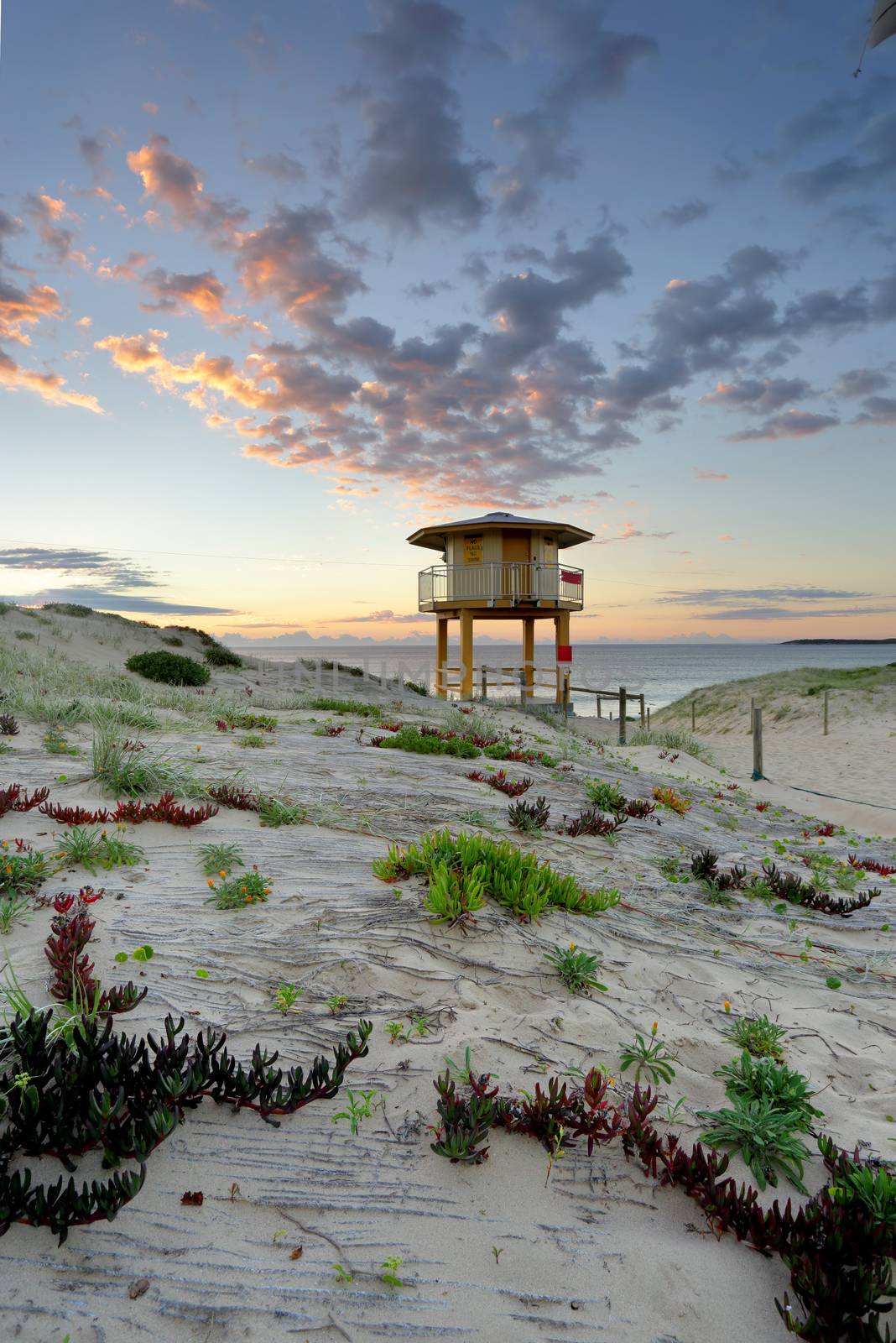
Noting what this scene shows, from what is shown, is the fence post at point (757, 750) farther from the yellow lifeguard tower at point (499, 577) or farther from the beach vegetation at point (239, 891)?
the beach vegetation at point (239, 891)

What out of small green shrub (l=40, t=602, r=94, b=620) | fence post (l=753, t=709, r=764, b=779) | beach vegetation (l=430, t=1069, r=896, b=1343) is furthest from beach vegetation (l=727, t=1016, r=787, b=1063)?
small green shrub (l=40, t=602, r=94, b=620)

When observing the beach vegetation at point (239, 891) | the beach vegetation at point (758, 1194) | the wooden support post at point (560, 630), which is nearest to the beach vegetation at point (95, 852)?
the beach vegetation at point (239, 891)

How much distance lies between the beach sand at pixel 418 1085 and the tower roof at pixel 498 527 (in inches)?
694

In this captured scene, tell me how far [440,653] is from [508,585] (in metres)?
5.93

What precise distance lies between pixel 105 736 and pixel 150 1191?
4655 millimetres

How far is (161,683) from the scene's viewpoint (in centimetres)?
1867

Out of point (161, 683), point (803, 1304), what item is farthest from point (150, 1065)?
point (161, 683)

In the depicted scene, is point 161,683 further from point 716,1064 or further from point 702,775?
point 716,1064

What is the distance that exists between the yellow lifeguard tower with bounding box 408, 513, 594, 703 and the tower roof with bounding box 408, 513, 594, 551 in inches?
1.3

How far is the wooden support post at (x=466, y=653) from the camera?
23.4 metres

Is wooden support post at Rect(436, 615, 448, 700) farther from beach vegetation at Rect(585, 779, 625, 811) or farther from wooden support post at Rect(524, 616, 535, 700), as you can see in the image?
beach vegetation at Rect(585, 779, 625, 811)

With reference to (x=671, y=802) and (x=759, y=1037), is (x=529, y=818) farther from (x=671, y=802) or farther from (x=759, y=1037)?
(x=671, y=802)

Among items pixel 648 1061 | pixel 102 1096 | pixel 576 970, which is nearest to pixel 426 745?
pixel 576 970

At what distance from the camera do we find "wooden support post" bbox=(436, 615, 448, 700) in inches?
1035
